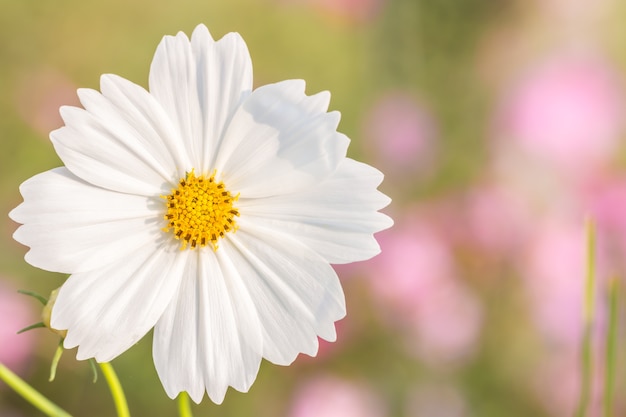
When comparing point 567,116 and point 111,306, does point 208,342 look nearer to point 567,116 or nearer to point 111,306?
point 111,306

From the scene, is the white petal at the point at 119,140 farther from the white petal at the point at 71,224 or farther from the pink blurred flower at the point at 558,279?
the pink blurred flower at the point at 558,279

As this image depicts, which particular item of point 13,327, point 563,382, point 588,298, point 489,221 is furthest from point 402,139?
point 588,298

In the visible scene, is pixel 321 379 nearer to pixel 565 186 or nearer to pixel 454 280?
pixel 454 280

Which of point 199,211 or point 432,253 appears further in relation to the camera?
point 432,253

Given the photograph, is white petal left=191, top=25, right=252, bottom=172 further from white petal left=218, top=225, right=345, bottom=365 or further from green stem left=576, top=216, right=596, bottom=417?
green stem left=576, top=216, right=596, bottom=417

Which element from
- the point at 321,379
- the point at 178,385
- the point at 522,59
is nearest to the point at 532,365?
the point at 321,379

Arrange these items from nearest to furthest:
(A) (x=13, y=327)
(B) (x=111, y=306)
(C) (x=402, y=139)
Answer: (B) (x=111, y=306) < (A) (x=13, y=327) < (C) (x=402, y=139)
